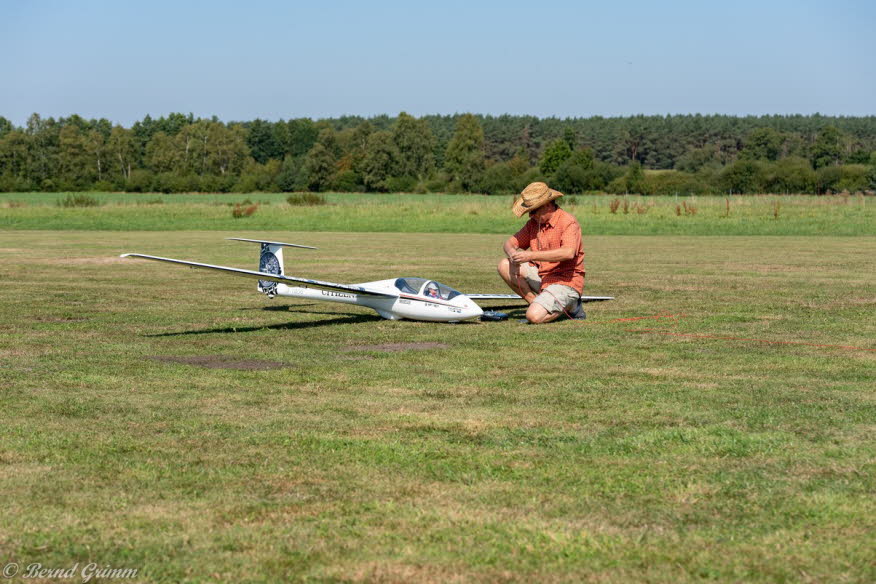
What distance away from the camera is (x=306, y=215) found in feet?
195

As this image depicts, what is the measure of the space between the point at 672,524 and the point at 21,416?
561 centimetres

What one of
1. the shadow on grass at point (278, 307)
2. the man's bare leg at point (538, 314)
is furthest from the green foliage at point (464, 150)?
the man's bare leg at point (538, 314)

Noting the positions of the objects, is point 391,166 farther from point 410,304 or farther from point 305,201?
point 410,304

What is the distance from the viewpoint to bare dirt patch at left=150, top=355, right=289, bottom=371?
11.2 meters

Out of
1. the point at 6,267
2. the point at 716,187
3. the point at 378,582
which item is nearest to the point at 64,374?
the point at 378,582

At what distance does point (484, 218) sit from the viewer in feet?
184

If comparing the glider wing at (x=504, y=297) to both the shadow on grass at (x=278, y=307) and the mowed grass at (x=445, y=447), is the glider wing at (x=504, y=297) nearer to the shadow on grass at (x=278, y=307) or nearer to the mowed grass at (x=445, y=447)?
the mowed grass at (x=445, y=447)

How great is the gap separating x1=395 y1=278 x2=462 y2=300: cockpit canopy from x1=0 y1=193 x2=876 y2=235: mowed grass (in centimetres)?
3415

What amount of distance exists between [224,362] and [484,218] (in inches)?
1780

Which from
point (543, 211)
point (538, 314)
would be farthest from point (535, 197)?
point (538, 314)

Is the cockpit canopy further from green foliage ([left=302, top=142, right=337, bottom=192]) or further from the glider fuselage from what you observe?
green foliage ([left=302, top=142, right=337, bottom=192])

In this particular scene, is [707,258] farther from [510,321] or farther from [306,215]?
[306,215]

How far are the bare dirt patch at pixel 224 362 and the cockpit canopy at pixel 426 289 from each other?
13.4ft

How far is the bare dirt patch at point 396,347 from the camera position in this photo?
12651 millimetres
